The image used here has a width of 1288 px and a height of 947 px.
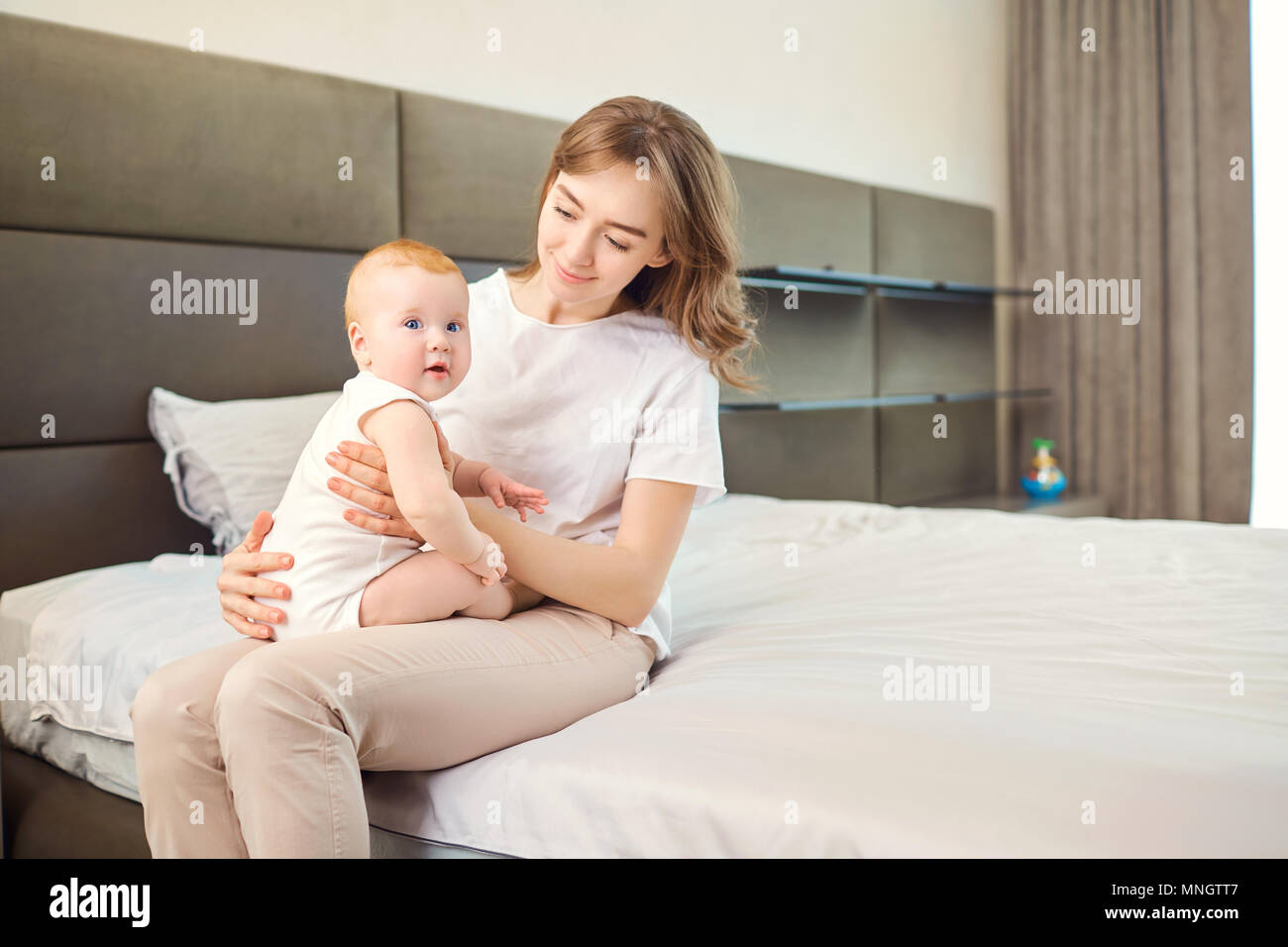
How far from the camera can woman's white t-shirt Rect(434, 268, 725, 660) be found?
4.61 feet

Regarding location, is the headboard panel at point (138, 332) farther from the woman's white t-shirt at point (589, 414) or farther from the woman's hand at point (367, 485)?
the woman's hand at point (367, 485)

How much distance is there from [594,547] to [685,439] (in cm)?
19

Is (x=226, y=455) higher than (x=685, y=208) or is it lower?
lower

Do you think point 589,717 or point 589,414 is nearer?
point 589,717

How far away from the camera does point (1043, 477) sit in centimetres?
428

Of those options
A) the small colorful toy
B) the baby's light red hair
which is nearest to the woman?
the baby's light red hair

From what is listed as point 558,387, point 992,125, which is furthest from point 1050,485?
point 558,387

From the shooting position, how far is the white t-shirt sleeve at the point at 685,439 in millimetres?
1364

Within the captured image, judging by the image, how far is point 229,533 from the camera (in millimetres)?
1957

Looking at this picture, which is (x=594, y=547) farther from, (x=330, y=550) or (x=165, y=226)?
(x=165, y=226)

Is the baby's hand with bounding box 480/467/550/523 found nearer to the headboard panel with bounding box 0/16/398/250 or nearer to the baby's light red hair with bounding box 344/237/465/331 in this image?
the baby's light red hair with bounding box 344/237/465/331

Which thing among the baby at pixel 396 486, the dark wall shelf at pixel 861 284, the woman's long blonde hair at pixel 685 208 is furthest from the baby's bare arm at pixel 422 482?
the dark wall shelf at pixel 861 284

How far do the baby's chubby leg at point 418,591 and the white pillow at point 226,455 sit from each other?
87cm

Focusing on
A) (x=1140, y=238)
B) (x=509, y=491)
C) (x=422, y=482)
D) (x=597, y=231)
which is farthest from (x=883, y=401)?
(x=422, y=482)
